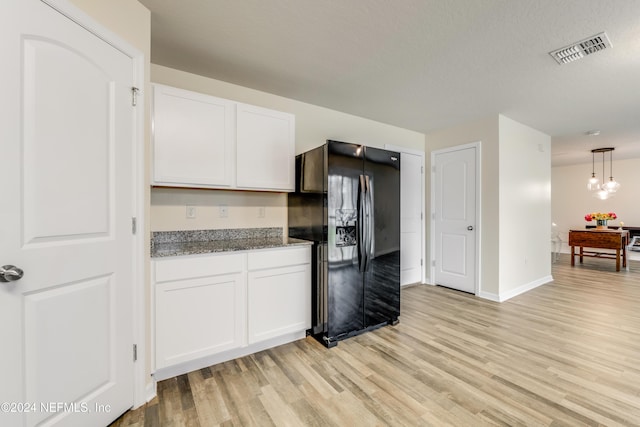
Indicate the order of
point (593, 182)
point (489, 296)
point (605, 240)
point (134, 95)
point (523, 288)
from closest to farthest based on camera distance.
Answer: point (134, 95) → point (489, 296) → point (523, 288) → point (605, 240) → point (593, 182)

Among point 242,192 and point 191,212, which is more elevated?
point 242,192

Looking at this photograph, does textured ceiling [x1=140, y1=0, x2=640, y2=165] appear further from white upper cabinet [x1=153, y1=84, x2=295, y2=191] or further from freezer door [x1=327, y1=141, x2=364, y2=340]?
freezer door [x1=327, y1=141, x2=364, y2=340]

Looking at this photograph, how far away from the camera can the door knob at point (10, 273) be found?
113 cm

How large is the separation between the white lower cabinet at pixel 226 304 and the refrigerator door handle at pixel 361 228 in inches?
19.0

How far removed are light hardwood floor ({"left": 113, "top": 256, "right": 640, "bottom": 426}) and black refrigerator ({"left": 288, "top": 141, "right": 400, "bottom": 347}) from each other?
0.22 metres

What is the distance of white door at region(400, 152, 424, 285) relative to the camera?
436 centimetres

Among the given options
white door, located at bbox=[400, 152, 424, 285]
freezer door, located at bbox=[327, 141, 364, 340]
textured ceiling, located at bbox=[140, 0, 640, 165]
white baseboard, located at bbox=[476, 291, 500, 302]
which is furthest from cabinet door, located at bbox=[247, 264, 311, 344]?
white baseboard, located at bbox=[476, 291, 500, 302]

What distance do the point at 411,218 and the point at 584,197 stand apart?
275 inches

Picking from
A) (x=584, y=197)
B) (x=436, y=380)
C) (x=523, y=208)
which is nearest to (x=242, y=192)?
(x=436, y=380)

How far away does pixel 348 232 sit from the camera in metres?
2.64

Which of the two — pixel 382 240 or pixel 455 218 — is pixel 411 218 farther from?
pixel 382 240

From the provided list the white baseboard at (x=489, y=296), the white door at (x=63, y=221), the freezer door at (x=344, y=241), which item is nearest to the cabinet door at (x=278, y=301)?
the freezer door at (x=344, y=241)

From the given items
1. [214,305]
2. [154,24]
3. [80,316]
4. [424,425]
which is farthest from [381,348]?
[154,24]

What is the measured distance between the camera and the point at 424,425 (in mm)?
1594
